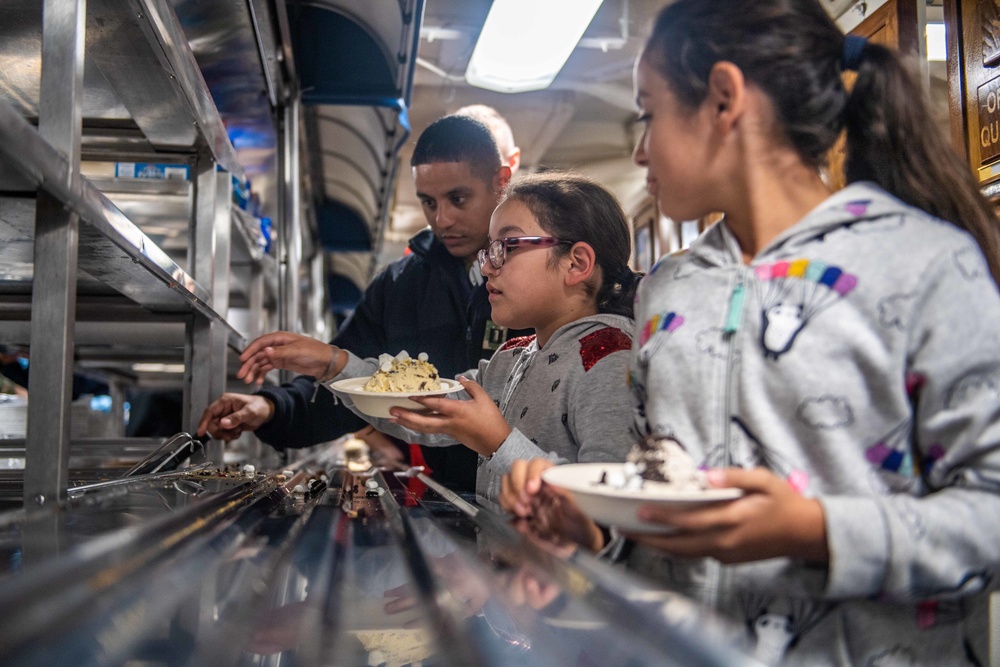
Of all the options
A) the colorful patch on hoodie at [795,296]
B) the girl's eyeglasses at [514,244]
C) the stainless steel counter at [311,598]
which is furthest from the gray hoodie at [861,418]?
the girl's eyeglasses at [514,244]

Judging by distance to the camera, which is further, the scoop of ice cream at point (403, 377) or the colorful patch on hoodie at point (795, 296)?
the scoop of ice cream at point (403, 377)

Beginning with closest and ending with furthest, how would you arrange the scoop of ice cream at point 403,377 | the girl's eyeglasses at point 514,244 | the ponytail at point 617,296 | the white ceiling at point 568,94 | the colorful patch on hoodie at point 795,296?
the colorful patch on hoodie at point 795,296 < the scoop of ice cream at point 403,377 < the girl's eyeglasses at point 514,244 < the ponytail at point 617,296 < the white ceiling at point 568,94

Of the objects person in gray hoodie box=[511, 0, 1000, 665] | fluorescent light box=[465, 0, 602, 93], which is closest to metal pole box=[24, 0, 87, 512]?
person in gray hoodie box=[511, 0, 1000, 665]

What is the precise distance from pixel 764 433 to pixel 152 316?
1837 mm

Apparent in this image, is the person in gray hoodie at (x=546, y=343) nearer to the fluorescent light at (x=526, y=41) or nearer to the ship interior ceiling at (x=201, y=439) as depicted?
the ship interior ceiling at (x=201, y=439)

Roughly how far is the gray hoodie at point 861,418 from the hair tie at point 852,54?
181 mm

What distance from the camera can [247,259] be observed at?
Result: 317cm

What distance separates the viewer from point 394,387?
57.6 inches

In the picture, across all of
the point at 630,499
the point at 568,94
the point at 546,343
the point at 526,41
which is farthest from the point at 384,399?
the point at 568,94

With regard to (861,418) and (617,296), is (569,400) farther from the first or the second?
(861,418)

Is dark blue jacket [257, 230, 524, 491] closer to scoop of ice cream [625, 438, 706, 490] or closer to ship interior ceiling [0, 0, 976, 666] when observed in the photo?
ship interior ceiling [0, 0, 976, 666]

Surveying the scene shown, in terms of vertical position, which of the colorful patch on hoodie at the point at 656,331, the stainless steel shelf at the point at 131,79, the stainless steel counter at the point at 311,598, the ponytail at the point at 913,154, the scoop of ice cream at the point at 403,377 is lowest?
the stainless steel counter at the point at 311,598

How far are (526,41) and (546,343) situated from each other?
2.34 m

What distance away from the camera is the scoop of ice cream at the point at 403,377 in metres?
1.46
